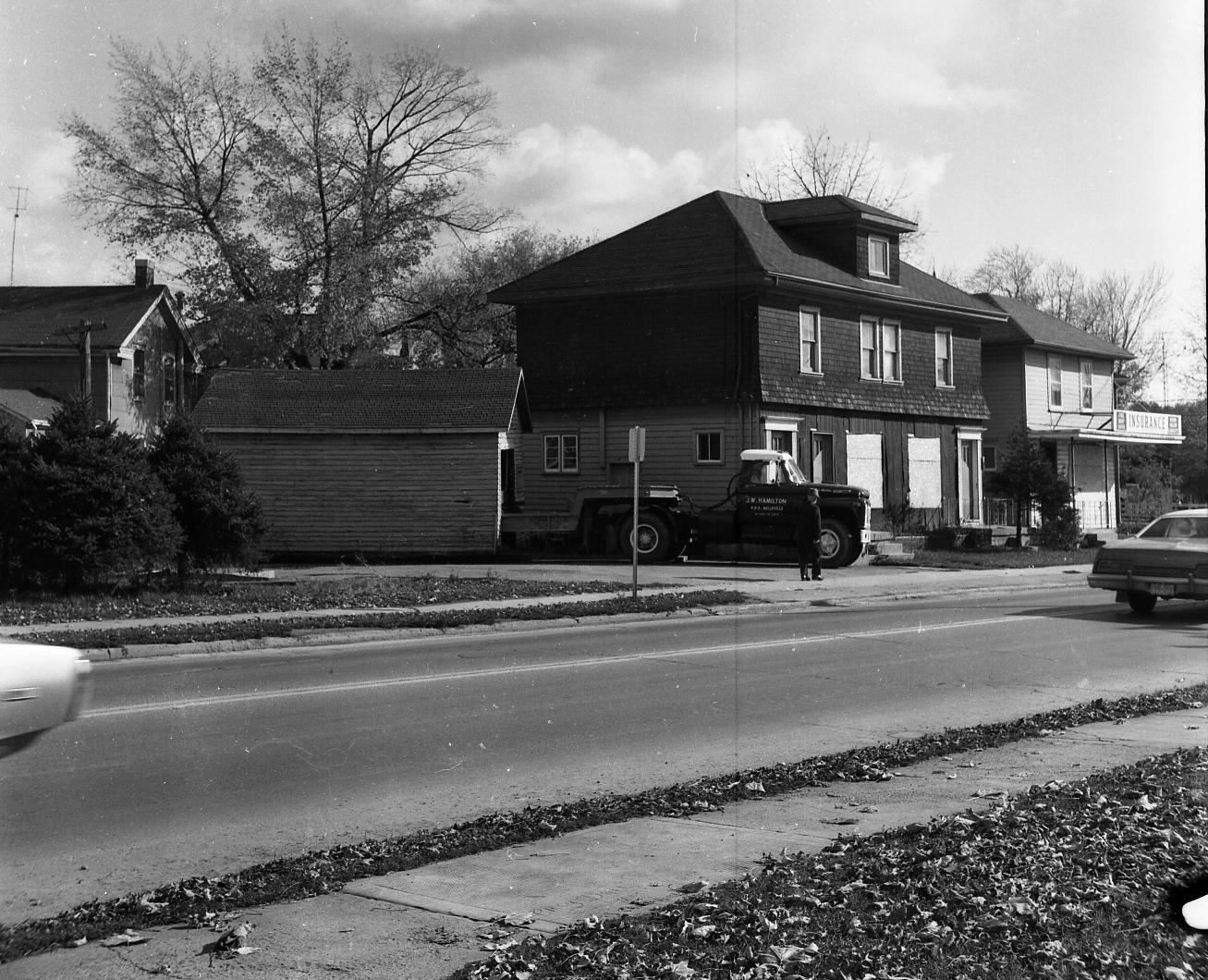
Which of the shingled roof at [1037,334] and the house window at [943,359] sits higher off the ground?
the shingled roof at [1037,334]

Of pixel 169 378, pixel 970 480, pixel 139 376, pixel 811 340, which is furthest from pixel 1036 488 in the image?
pixel 169 378

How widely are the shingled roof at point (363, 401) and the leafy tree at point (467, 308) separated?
1358 centimetres

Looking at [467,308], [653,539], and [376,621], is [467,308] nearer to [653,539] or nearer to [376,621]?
[653,539]

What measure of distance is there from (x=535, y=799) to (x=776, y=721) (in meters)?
3.30

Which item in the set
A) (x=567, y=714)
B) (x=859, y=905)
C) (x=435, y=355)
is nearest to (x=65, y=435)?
(x=567, y=714)

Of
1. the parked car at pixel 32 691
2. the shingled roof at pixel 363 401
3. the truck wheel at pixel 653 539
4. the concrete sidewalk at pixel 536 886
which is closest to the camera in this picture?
the concrete sidewalk at pixel 536 886

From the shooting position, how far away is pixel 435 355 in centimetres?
5072

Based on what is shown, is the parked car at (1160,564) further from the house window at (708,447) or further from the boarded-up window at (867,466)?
the boarded-up window at (867,466)

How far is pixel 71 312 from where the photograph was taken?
143 ft

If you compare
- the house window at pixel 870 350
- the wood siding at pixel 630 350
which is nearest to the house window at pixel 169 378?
the wood siding at pixel 630 350

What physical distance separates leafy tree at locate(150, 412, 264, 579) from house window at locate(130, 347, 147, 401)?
2528 cm

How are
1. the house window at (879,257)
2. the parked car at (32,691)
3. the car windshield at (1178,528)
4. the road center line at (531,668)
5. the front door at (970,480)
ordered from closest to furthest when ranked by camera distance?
the parked car at (32,691) → the road center line at (531,668) → the car windshield at (1178,528) → the house window at (879,257) → the front door at (970,480)

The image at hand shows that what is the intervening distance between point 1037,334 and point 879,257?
38.7ft

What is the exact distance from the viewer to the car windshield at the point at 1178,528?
63.2 ft
